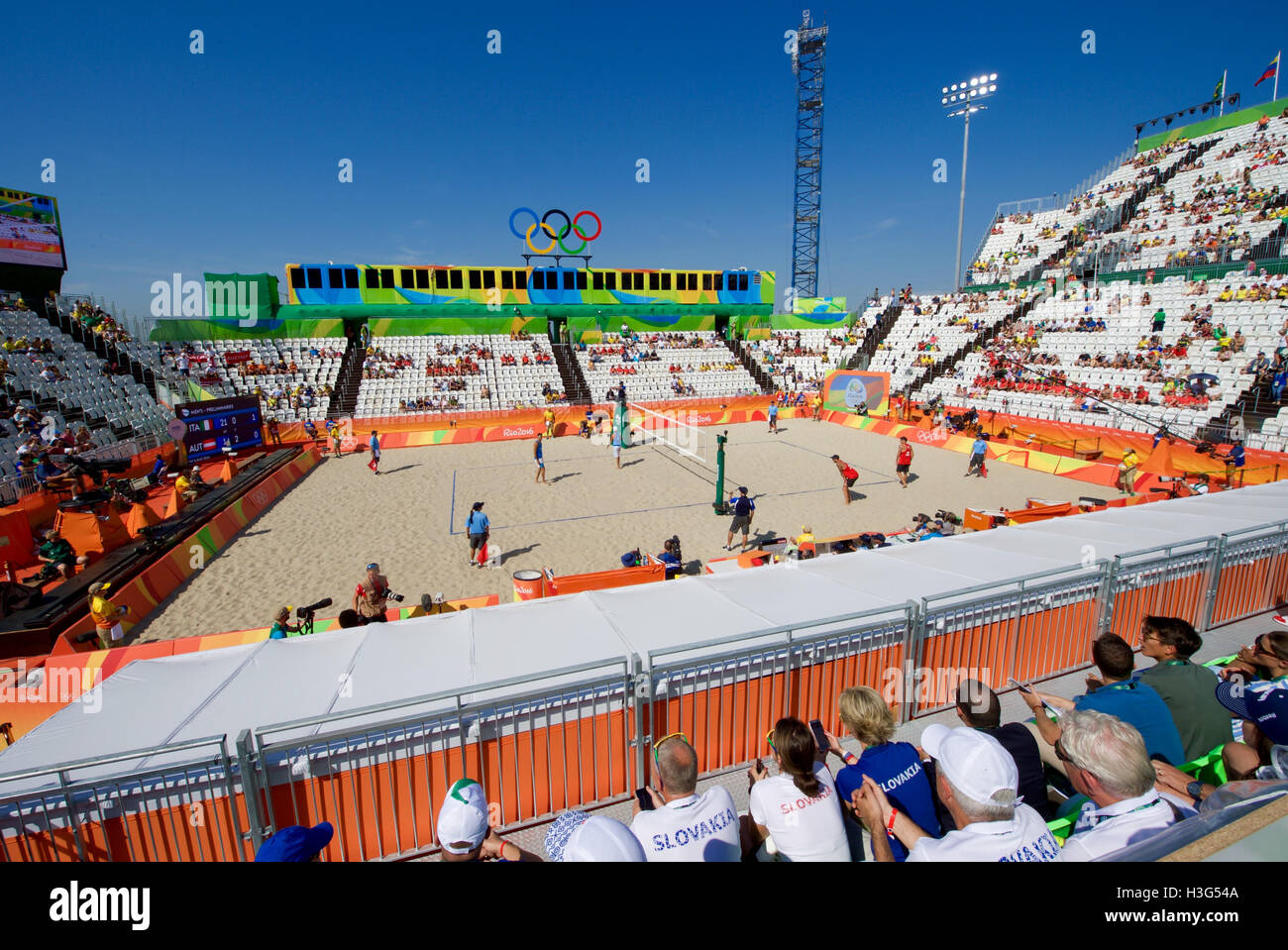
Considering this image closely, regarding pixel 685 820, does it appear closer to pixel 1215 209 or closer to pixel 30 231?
pixel 30 231

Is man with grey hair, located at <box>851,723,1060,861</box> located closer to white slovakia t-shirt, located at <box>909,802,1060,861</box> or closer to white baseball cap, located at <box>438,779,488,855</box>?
white slovakia t-shirt, located at <box>909,802,1060,861</box>

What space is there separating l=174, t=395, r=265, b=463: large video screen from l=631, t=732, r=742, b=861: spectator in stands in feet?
A: 68.2

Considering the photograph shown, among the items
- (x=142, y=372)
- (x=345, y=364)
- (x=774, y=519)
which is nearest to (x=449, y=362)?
(x=345, y=364)

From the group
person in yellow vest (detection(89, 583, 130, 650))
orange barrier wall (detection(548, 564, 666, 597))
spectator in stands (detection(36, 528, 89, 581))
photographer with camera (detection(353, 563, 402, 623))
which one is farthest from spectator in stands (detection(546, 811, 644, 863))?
spectator in stands (detection(36, 528, 89, 581))

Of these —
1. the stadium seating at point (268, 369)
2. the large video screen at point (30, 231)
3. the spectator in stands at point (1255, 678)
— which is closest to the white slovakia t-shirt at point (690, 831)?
the spectator in stands at point (1255, 678)

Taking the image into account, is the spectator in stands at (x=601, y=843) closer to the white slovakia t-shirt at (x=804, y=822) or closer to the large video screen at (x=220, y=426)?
the white slovakia t-shirt at (x=804, y=822)

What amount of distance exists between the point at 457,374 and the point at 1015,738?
32.6 m

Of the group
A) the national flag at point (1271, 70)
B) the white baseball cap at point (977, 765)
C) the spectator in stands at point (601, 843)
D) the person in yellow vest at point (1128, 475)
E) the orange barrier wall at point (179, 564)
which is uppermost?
the national flag at point (1271, 70)

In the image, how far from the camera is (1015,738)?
132 inches

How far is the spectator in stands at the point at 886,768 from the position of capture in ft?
9.91

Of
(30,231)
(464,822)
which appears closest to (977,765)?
(464,822)

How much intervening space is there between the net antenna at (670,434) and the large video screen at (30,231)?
27.7m

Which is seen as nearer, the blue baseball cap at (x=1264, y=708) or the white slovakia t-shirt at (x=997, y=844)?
the white slovakia t-shirt at (x=997, y=844)
